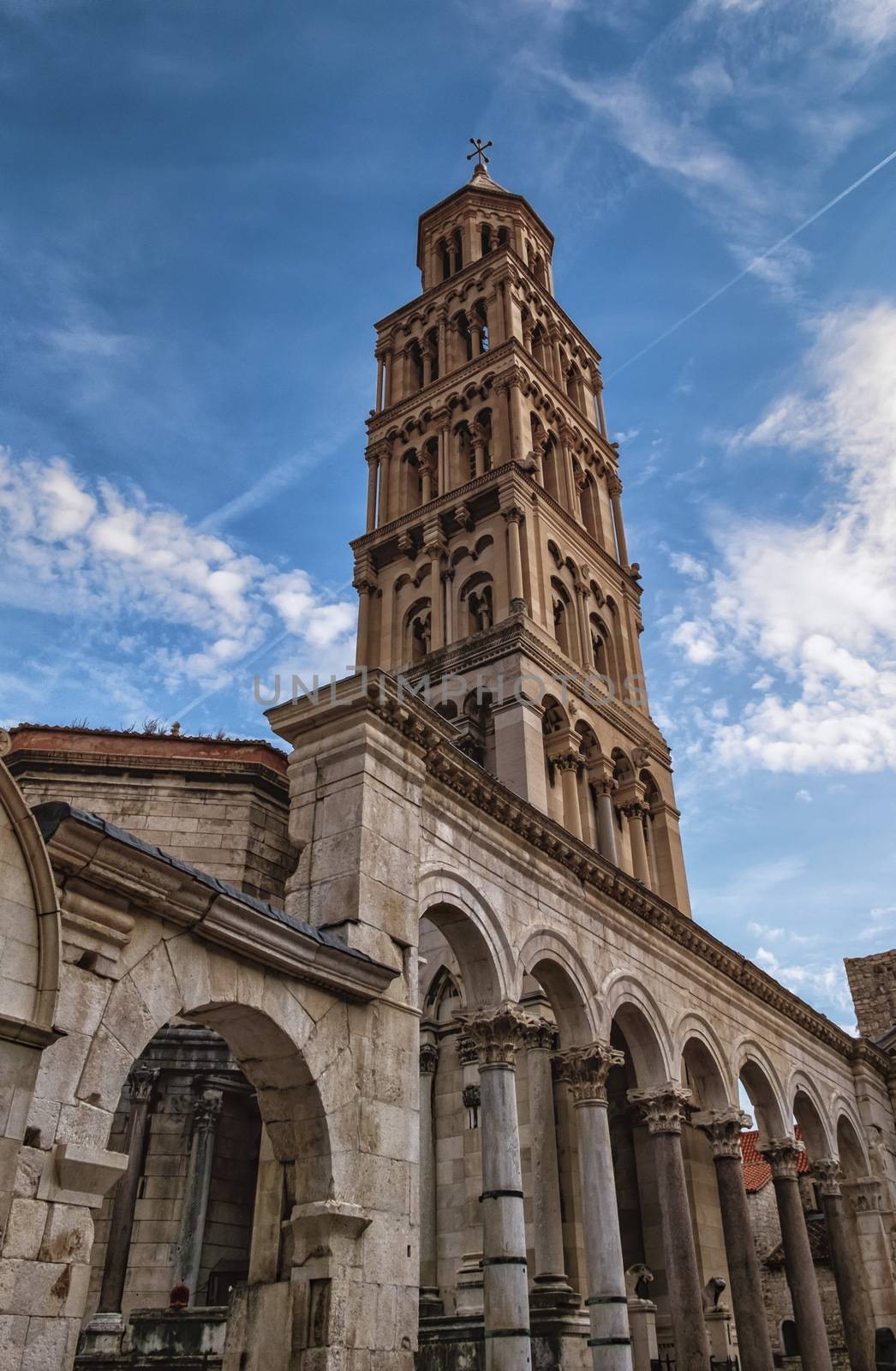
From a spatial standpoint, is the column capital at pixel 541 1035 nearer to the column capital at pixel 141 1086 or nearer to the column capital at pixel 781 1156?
the column capital at pixel 141 1086

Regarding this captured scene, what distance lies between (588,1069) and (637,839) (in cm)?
1103

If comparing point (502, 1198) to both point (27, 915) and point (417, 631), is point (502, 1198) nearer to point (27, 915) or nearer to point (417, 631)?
point (27, 915)

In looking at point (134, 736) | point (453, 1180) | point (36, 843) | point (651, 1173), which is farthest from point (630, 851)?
point (36, 843)

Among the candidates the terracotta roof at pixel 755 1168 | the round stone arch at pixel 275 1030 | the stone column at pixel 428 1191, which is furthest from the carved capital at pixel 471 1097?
the terracotta roof at pixel 755 1168

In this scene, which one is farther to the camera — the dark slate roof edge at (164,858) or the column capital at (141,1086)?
the column capital at (141,1086)

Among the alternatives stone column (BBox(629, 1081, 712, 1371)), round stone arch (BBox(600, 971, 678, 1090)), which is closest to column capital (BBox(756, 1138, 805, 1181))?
stone column (BBox(629, 1081, 712, 1371))

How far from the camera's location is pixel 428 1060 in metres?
18.3

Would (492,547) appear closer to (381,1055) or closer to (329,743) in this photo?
(329,743)

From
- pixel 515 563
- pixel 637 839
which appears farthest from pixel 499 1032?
pixel 515 563

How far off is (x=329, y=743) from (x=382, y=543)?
17789 mm

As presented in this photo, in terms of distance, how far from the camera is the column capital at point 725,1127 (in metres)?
19.9

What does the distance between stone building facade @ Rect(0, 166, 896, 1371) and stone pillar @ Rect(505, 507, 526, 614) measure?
3.9 inches

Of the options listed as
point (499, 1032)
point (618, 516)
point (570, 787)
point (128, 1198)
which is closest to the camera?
point (499, 1032)

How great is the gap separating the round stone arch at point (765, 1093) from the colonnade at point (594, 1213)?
34 cm
